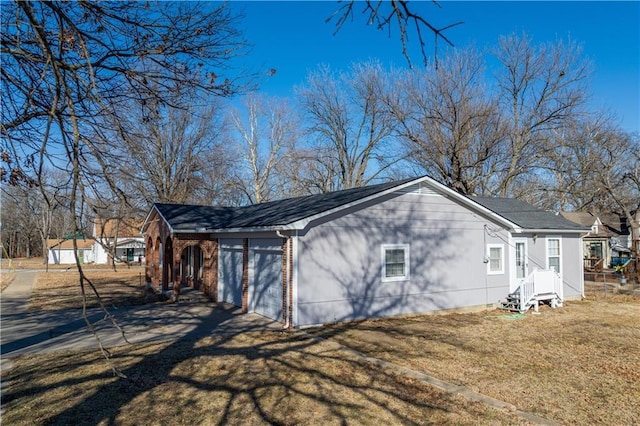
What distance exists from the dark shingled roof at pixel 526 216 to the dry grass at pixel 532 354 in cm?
388

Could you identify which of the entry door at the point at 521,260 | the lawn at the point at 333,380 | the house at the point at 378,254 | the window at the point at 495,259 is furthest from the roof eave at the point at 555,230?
the lawn at the point at 333,380

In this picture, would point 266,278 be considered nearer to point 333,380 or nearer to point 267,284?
point 267,284

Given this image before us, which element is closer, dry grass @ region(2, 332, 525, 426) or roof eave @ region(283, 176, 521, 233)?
dry grass @ region(2, 332, 525, 426)

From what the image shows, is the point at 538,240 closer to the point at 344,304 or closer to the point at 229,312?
the point at 344,304

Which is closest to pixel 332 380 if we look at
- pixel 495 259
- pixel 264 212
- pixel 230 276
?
pixel 230 276

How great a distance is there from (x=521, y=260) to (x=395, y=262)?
638cm

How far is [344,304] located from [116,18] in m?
9.16

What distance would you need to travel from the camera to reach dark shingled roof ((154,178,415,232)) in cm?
1178

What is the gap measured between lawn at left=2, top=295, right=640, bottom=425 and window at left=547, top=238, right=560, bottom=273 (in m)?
6.66

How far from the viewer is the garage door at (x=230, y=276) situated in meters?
14.2

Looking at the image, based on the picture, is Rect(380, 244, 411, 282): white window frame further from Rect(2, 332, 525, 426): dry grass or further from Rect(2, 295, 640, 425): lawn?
Rect(2, 332, 525, 426): dry grass

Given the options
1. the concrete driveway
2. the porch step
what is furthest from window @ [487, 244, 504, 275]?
the porch step

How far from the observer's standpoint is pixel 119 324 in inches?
470

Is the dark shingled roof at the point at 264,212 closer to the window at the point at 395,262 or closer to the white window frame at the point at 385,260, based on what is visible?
the white window frame at the point at 385,260
